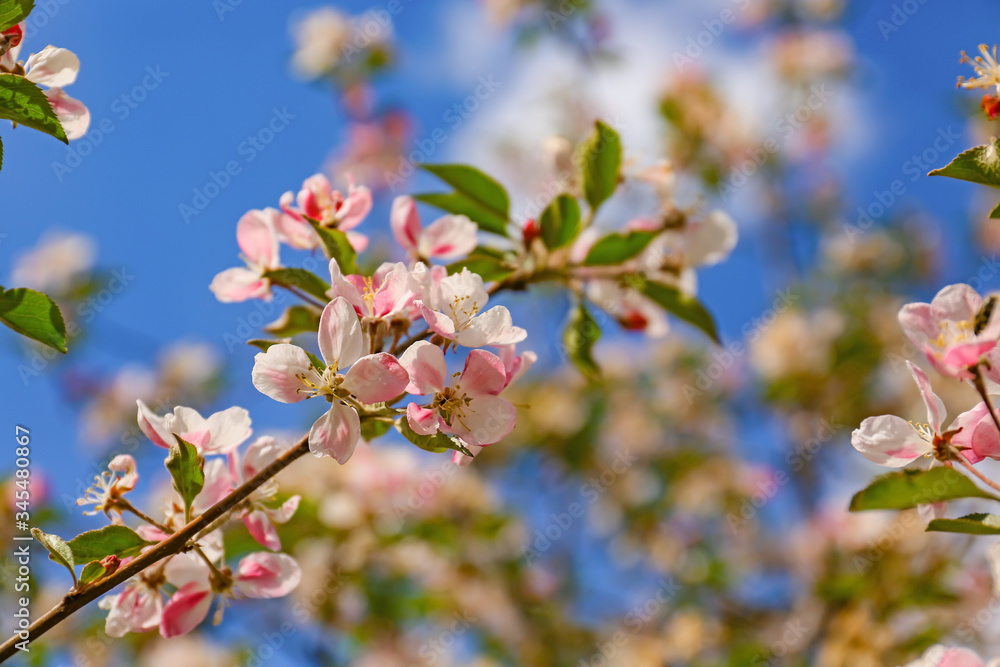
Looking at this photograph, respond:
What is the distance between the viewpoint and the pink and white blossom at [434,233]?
1094 millimetres

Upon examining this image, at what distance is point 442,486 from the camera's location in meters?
3.57

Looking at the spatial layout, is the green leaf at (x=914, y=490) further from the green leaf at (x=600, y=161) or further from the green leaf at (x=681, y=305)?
the green leaf at (x=600, y=161)

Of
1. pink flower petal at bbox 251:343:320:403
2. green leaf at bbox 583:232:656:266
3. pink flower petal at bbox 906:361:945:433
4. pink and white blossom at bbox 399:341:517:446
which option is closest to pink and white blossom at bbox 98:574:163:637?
pink flower petal at bbox 251:343:320:403

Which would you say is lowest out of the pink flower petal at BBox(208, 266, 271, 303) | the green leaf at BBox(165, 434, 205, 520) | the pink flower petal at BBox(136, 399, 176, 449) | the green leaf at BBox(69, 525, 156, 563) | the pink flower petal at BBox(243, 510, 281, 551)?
the pink flower petal at BBox(243, 510, 281, 551)

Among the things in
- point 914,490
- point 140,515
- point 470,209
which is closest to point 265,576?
point 140,515

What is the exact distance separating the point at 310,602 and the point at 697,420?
2990mm

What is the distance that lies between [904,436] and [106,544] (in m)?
0.88

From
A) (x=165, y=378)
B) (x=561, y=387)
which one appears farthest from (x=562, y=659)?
(x=165, y=378)

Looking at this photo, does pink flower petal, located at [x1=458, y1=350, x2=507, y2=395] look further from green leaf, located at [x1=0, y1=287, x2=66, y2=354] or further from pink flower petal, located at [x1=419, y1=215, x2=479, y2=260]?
green leaf, located at [x1=0, y1=287, x2=66, y2=354]

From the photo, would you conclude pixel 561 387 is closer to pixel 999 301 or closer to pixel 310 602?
pixel 310 602

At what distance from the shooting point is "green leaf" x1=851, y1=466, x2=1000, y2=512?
2.52 feet

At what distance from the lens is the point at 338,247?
0.92 metres

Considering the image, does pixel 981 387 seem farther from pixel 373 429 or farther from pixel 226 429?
pixel 226 429

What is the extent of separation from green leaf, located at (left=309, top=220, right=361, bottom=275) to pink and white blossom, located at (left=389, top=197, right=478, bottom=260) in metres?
0.17
